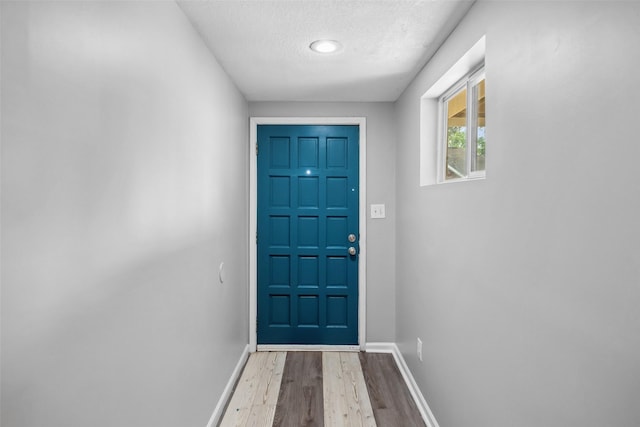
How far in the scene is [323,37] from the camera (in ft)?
6.66

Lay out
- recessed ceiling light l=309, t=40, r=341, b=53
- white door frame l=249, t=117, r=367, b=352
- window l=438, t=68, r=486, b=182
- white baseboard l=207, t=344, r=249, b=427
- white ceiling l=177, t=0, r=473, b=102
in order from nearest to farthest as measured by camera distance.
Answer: white ceiling l=177, t=0, r=473, b=102
window l=438, t=68, r=486, b=182
recessed ceiling light l=309, t=40, r=341, b=53
white baseboard l=207, t=344, r=249, b=427
white door frame l=249, t=117, r=367, b=352

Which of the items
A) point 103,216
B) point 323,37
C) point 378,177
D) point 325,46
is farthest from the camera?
point 378,177

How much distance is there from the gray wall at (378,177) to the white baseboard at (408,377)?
0.10m

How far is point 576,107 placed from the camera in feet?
3.26

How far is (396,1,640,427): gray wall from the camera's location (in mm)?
854

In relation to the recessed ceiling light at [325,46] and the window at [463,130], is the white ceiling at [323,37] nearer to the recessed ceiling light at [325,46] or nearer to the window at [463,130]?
the recessed ceiling light at [325,46]

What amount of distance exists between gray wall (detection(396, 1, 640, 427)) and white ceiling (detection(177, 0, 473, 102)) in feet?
0.85

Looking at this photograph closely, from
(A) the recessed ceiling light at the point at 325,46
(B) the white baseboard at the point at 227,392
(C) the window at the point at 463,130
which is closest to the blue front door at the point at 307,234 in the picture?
(B) the white baseboard at the point at 227,392

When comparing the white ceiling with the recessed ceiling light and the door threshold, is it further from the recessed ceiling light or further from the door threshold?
the door threshold

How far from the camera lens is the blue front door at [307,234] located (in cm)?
337

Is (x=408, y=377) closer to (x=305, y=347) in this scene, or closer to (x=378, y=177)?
(x=305, y=347)

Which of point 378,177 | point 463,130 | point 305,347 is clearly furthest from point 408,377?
point 463,130

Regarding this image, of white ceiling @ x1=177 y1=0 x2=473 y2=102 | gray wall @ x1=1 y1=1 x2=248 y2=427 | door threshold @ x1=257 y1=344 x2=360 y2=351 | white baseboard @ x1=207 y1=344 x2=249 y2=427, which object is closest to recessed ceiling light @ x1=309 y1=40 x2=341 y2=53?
white ceiling @ x1=177 y1=0 x2=473 y2=102

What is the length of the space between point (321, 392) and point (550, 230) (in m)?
2.09
